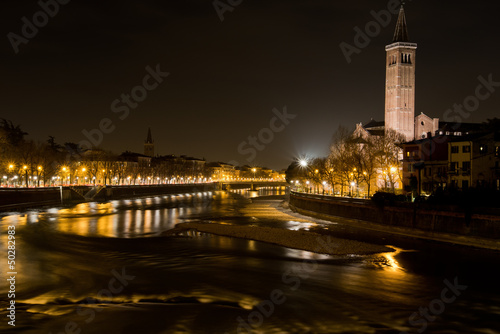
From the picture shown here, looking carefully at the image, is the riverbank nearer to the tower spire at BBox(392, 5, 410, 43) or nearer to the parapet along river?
the parapet along river

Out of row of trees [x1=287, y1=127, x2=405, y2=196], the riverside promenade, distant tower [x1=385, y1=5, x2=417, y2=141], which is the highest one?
distant tower [x1=385, y1=5, x2=417, y2=141]

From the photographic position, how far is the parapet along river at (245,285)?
43.5 feet

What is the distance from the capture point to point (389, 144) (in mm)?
65688

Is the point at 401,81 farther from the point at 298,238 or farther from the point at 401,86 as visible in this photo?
the point at 298,238

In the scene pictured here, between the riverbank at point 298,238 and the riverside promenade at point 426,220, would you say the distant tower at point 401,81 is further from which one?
the riverbank at point 298,238

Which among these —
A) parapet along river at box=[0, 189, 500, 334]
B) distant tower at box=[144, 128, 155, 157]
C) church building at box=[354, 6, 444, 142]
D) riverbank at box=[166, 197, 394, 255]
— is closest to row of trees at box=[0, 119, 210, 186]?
distant tower at box=[144, 128, 155, 157]

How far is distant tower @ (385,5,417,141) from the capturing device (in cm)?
10019

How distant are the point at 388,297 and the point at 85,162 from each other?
109993 mm

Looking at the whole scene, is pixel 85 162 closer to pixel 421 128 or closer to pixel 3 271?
pixel 421 128

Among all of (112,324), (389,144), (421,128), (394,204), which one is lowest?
(112,324)

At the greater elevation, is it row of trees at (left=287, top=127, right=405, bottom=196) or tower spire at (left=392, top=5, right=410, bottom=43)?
tower spire at (left=392, top=5, right=410, bottom=43)

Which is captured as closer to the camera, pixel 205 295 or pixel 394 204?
pixel 205 295

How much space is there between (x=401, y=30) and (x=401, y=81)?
12087mm

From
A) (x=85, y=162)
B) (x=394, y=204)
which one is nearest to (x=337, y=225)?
(x=394, y=204)
